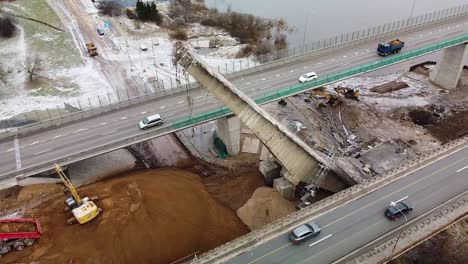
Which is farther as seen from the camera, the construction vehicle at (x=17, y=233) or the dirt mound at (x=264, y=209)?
the dirt mound at (x=264, y=209)

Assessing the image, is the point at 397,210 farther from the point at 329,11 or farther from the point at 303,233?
the point at 329,11

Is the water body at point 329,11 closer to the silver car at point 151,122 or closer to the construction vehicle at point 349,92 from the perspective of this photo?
the construction vehicle at point 349,92

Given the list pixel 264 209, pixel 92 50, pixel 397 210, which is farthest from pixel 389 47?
pixel 92 50

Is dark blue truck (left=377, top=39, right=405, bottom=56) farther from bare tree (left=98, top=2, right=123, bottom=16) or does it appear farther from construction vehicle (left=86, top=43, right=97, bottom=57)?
bare tree (left=98, top=2, right=123, bottom=16)

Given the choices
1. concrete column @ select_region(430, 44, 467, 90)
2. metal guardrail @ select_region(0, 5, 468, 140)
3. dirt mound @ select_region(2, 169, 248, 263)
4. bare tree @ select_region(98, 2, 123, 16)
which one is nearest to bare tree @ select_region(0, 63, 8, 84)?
metal guardrail @ select_region(0, 5, 468, 140)

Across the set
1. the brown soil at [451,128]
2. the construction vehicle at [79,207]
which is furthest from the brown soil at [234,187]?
the brown soil at [451,128]

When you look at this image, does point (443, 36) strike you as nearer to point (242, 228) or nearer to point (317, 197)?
point (317, 197)
